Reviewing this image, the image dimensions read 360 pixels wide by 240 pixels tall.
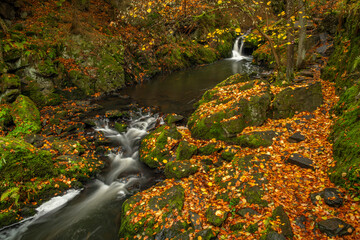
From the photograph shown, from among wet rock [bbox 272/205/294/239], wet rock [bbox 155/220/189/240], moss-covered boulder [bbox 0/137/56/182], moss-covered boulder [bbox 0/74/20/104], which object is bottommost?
wet rock [bbox 155/220/189/240]

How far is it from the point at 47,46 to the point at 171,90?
30.2 ft

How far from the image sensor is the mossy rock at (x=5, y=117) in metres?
8.79

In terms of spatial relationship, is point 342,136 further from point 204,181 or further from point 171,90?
point 171,90

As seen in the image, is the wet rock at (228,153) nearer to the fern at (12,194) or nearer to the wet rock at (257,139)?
the wet rock at (257,139)

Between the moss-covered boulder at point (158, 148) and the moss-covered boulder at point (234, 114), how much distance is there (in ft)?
3.10

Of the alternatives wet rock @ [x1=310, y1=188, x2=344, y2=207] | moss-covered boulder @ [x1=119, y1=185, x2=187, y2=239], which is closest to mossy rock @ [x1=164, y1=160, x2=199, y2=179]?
moss-covered boulder @ [x1=119, y1=185, x2=187, y2=239]

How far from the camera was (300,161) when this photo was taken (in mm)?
5156

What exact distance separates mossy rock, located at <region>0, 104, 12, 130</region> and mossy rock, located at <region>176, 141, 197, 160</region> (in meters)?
8.06

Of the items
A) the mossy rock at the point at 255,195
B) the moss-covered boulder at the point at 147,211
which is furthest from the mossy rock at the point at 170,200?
the mossy rock at the point at 255,195

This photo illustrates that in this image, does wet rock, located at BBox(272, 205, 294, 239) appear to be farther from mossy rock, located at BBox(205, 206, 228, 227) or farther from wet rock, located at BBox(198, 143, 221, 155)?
wet rock, located at BBox(198, 143, 221, 155)

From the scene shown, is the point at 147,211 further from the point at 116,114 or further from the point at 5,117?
the point at 5,117

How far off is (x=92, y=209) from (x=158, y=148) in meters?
3.12

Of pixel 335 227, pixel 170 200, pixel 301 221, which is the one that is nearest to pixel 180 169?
pixel 170 200

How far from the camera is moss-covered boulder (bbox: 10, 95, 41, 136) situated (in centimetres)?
894
